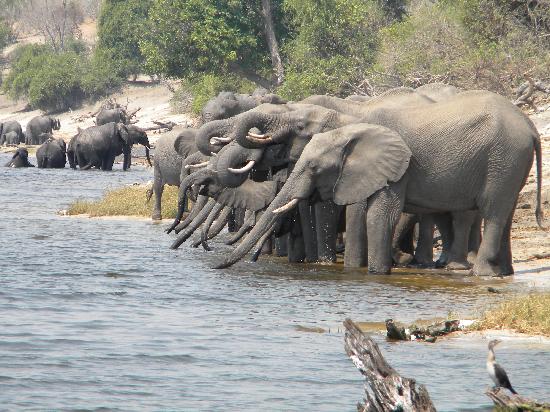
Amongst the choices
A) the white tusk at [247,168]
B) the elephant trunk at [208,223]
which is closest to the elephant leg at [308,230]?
the white tusk at [247,168]

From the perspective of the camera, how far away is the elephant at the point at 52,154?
146 feet

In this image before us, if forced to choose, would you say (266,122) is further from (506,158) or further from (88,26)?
(88,26)

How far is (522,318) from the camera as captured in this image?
10984 mm

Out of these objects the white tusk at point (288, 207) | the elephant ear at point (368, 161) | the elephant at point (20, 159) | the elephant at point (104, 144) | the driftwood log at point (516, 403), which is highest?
the elephant ear at point (368, 161)

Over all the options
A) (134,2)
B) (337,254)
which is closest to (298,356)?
(337,254)

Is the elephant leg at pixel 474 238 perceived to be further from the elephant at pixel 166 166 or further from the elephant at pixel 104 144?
the elephant at pixel 104 144

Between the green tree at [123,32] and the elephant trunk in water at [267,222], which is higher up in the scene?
the green tree at [123,32]

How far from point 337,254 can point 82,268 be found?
3.34 metres

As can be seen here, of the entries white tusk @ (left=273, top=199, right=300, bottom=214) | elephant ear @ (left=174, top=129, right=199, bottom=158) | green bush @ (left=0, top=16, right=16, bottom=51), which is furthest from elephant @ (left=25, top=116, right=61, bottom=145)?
white tusk @ (left=273, top=199, right=300, bottom=214)

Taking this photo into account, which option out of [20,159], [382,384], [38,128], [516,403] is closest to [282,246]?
[516,403]

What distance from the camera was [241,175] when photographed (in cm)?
1633

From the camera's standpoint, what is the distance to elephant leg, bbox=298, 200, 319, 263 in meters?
16.0

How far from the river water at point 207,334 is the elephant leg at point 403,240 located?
3.84 feet

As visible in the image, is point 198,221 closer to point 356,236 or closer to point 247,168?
point 247,168
